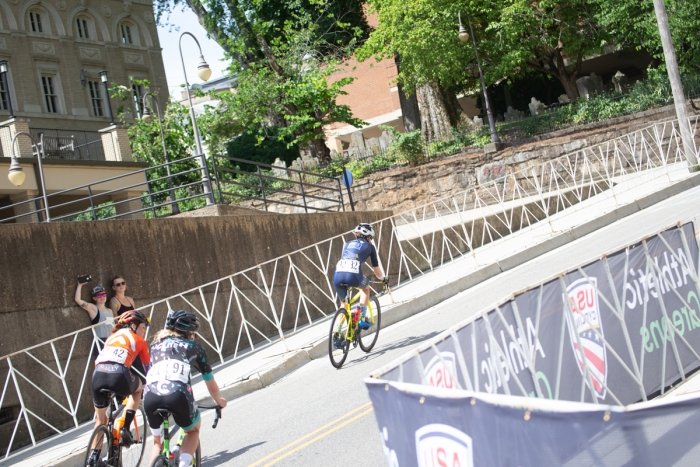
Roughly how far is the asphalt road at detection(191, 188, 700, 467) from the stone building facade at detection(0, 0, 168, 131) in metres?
27.5

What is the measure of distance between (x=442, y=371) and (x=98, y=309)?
25.7ft

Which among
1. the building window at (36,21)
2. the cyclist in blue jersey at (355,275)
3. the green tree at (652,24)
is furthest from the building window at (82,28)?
the cyclist in blue jersey at (355,275)

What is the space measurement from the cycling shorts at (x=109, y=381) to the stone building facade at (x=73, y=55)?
102 ft

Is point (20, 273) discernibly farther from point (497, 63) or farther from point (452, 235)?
point (497, 63)

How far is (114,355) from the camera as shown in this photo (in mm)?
7199

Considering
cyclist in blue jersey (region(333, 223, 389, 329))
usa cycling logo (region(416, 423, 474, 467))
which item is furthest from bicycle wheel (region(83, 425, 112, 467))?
cyclist in blue jersey (region(333, 223, 389, 329))

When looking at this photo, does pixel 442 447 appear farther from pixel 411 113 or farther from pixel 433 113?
pixel 411 113

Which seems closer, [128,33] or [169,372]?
[169,372]

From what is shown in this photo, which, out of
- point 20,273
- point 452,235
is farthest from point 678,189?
point 20,273

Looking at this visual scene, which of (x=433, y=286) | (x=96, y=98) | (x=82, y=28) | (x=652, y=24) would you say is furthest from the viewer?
(x=82, y=28)

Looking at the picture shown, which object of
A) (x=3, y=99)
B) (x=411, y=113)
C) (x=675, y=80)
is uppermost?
(x=3, y=99)

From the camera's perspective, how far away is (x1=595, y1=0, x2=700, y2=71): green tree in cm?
2516

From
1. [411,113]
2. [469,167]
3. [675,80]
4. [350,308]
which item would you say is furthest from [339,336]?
[411,113]

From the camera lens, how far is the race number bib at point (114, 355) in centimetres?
719
